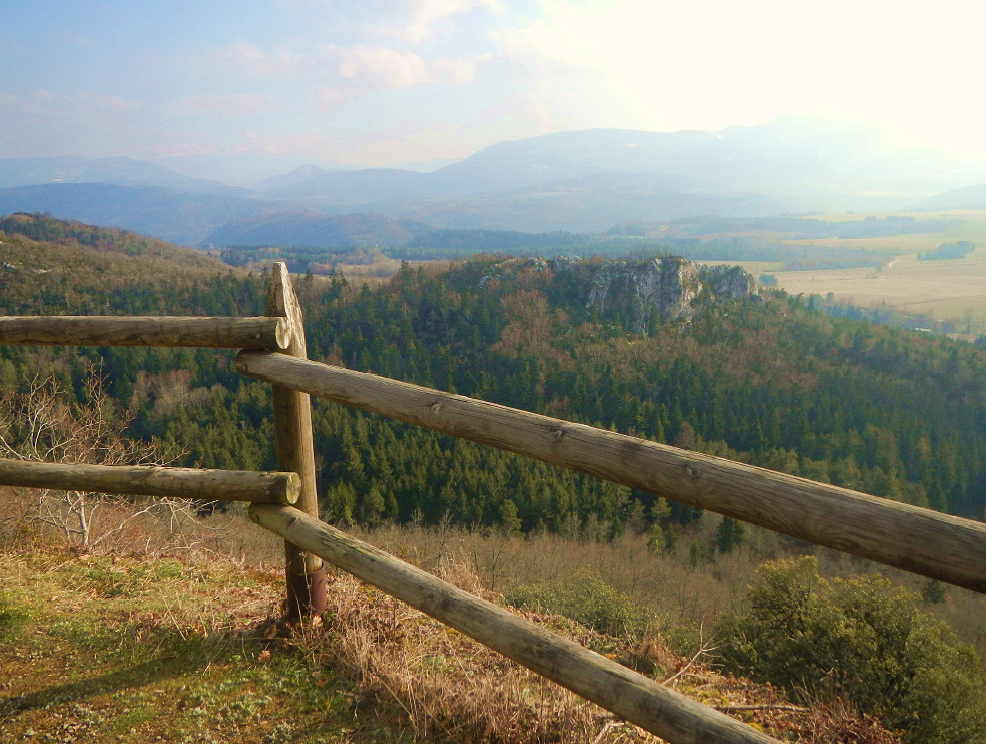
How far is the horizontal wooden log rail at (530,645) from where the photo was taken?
2.38m

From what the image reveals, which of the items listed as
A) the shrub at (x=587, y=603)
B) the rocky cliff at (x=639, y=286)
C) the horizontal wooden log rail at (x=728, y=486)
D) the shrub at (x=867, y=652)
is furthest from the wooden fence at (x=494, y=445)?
the rocky cliff at (x=639, y=286)

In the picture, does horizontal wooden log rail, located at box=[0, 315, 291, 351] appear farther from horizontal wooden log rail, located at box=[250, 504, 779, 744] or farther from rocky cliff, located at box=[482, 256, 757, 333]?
rocky cliff, located at box=[482, 256, 757, 333]

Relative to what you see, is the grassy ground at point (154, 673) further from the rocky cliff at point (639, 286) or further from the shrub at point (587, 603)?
the rocky cliff at point (639, 286)

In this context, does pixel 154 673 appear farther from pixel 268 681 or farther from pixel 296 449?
pixel 296 449

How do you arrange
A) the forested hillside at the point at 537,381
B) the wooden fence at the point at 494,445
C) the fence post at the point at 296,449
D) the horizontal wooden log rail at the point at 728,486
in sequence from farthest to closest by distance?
1. the forested hillside at the point at 537,381
2. the fence post at the point at 296,449
3. the wooden fence at the point at 494,445
4. the horizontal wooden log rail at the point at 728,486

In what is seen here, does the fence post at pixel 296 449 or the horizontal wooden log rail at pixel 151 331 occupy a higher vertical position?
the horizontal wooden log rail at pixel 151 331

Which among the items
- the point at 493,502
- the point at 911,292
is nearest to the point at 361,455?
the point at 493,502

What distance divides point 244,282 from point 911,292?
7335 inches

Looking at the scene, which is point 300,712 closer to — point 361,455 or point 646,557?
point 646,557

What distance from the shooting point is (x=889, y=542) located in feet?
6.42

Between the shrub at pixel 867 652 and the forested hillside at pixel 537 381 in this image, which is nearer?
the shrub at pixel 867 652

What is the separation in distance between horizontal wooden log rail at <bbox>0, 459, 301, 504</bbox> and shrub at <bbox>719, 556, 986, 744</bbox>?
1014 centimetres

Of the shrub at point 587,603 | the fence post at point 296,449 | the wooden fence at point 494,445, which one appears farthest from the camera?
the shrub at point 587,603

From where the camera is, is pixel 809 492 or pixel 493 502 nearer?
pixel 809 492
